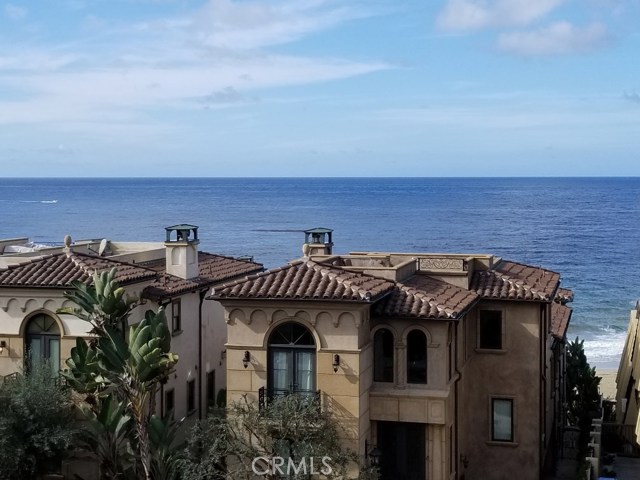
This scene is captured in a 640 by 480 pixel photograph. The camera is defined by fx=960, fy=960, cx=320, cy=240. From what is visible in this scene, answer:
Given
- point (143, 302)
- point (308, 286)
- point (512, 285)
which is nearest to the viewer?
point (308, 286)

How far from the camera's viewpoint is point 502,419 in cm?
2677

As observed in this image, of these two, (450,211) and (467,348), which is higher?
(450,211)

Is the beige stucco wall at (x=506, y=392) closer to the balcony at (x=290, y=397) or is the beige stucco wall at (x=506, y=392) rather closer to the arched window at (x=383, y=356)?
the arched window at (x=383, y=356)

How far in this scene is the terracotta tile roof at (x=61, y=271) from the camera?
24.3 m

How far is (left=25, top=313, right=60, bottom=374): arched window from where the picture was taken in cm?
2469

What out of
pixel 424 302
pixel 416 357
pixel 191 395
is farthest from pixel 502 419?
pixel 191 395

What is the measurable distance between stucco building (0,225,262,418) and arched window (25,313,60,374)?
0.08ft

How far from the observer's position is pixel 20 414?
22.7 meters

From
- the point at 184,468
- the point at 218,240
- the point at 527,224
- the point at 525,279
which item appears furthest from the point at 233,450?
the point at 527,224

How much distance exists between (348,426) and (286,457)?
5.31 feet

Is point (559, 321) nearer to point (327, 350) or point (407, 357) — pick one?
point (407, 357)

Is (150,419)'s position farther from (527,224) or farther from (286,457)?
(527,224)

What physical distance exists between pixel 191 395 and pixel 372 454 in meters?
8.90

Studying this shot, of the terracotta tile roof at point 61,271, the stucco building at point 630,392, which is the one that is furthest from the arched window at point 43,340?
the stucco building at point 630,392
